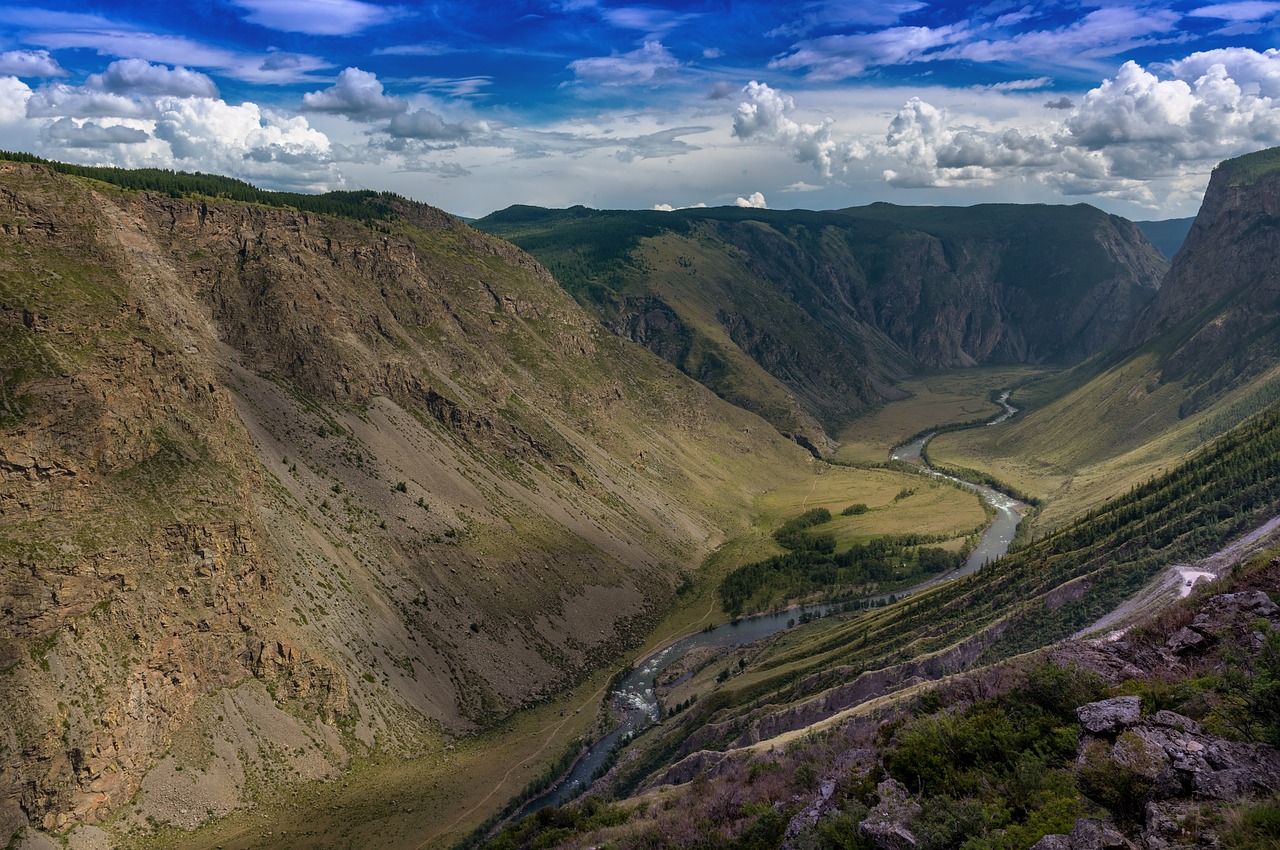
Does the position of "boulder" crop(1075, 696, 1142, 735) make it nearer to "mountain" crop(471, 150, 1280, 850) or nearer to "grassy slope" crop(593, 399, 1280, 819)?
"mountain" crop(471, 150, 1280, 850)

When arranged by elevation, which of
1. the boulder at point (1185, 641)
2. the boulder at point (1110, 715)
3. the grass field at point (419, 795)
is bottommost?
the grass field at point (419, 795)

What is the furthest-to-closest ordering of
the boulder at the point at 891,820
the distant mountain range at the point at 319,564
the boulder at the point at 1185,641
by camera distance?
1. the distant mountain range at the point at 319,564
2. the boulder at the point at 1185,641
3. the boulder at the point at 891,820

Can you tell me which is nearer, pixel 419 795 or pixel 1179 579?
pixel 1179 579

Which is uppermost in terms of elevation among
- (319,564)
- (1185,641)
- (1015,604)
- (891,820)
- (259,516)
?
(1185,641)

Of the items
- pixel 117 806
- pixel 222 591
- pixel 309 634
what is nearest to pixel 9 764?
pixel 117 806

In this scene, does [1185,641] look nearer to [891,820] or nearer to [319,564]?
[891,820]

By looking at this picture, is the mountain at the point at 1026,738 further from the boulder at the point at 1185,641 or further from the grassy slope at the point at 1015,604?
the grassy slope at the point at 1015,604

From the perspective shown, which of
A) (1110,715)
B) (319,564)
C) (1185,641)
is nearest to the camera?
(1110,715)

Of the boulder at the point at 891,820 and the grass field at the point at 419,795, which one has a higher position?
the boulder at the point at 891,820

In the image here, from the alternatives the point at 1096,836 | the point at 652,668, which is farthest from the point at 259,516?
the point at 1096,836

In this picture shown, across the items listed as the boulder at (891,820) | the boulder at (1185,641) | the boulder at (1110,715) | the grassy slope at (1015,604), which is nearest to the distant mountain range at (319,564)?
the grassy slope at (1015,604)
